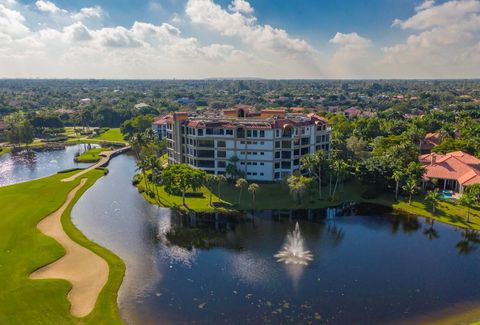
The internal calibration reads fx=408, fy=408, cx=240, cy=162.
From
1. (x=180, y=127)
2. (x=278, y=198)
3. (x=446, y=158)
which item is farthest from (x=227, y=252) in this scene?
(x=446, y=158)

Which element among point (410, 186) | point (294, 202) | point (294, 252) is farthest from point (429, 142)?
point (294, 252)

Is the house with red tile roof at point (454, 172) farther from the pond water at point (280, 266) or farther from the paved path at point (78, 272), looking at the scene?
the paved path at point (78, 272)

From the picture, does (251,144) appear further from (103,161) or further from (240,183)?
(103,161)

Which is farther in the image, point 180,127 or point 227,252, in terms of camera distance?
point 180,127

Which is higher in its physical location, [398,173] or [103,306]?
[398,173]

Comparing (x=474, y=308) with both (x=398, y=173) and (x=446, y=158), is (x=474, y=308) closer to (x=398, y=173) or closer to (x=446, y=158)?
(x=398, y=173)

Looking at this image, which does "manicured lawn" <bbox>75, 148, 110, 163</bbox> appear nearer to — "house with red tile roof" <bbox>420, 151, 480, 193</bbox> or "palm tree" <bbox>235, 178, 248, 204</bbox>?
"palm tree" <bbox>235, 178, 248, 204</bbox>

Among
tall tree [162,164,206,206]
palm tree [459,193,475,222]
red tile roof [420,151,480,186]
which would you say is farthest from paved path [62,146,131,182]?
palm tree [459,193,475,222]
